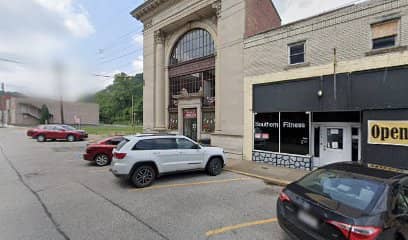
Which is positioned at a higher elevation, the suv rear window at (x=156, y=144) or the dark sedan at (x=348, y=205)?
the suv rear window at (x=156, y=144)

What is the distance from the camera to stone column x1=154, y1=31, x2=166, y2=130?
62.2 feet

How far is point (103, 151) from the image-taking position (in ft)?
36.3

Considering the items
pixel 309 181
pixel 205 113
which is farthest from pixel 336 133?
pixel 205 113

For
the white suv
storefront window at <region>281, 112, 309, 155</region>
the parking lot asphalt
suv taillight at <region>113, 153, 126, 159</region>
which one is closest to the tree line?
storefront window at <region>281, 112, 309, 155</region>

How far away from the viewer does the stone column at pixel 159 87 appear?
62.2 feet

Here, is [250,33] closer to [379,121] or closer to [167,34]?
[379,121]

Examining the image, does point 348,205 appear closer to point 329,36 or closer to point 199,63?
point 329,36

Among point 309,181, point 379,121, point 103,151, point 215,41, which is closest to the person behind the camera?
point 309,181

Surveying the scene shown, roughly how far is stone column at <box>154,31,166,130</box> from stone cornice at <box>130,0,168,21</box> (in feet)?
6.87

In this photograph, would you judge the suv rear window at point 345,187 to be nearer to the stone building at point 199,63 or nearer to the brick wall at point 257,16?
the stone building at point 199,63

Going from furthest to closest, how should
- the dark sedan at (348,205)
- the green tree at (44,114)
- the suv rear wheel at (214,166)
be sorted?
1. the green tree at (44,114)
2. the suv rear wheel at (214,166)
3. the dark sedan at (348,205)

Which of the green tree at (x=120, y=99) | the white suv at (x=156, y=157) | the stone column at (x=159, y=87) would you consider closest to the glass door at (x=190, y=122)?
the stone column at (x=159, y=87)

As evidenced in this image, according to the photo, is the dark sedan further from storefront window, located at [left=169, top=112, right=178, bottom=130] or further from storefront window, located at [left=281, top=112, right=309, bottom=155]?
storefront window, located at [left=169, top=112, right=178, bottom=130]

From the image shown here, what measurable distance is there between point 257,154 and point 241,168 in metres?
1.82
